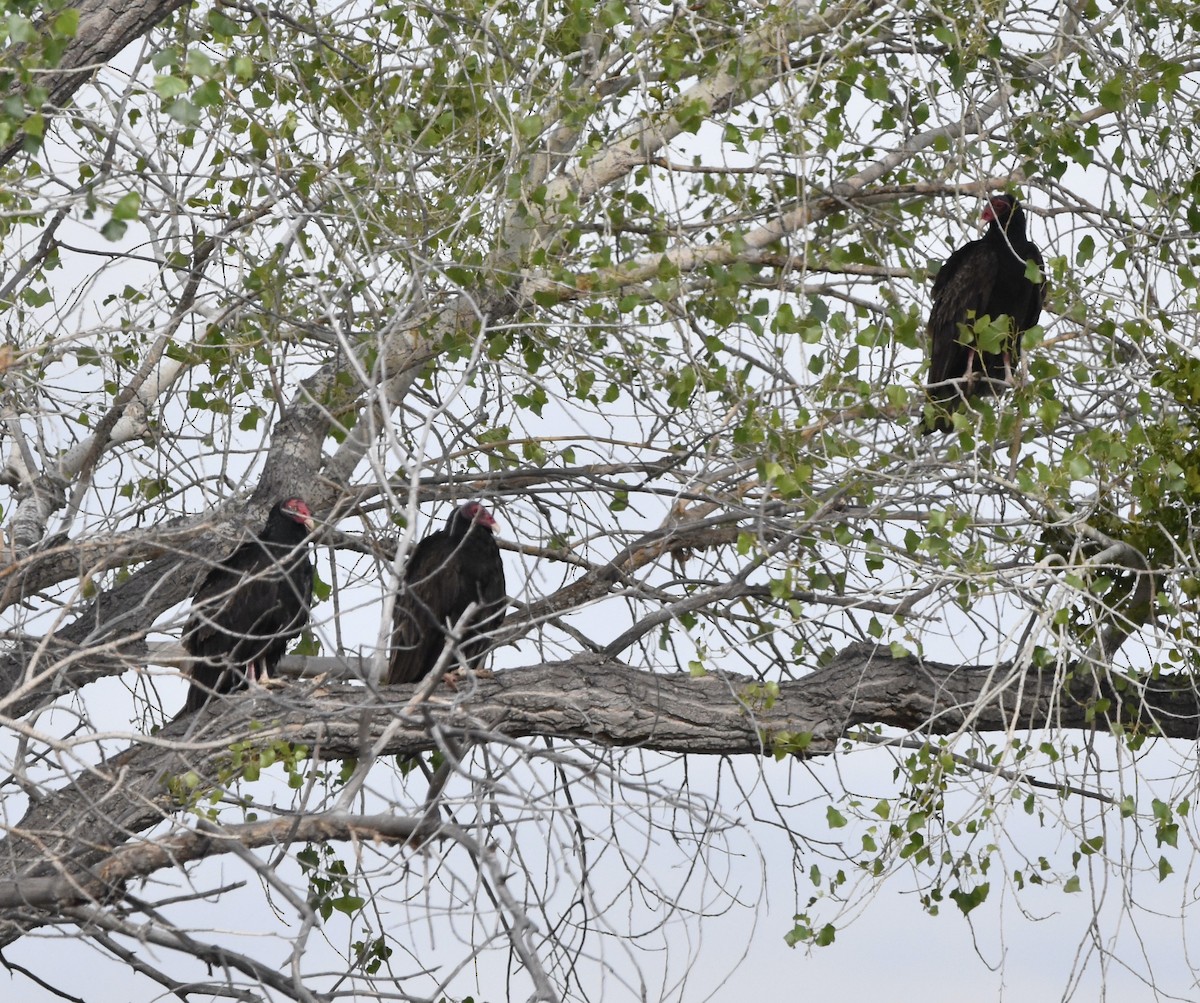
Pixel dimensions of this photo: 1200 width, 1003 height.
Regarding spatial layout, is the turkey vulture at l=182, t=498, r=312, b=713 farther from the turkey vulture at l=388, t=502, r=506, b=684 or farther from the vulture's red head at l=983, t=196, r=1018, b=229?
the vulture's red head at l=983, t=196, r=1018, b=229

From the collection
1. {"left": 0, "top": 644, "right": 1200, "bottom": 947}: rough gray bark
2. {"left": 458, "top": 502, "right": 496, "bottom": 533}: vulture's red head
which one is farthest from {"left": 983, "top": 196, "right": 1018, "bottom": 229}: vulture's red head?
{"left": 458, "top": 502, "right": 496, "bottom": 533}: vulture's red head

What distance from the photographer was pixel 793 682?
186 inches

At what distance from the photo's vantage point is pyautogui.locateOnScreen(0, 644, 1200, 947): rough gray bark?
421 cm

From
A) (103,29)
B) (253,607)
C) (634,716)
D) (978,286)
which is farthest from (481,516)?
(103,29)

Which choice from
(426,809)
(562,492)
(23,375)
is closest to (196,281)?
(23,375)

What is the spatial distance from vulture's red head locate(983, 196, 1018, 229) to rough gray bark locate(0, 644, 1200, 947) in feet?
5.54

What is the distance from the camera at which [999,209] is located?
5.47m

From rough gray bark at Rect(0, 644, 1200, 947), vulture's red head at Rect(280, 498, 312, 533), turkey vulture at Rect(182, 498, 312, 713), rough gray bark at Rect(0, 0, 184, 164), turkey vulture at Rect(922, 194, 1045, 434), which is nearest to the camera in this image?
rough gray bark at Rect(0, 0, 184, 164)

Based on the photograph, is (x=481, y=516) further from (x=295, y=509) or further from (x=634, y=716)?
(x=634, y=716)

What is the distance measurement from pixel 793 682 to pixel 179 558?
6.89 ft

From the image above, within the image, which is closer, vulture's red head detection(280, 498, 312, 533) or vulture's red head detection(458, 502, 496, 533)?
vulture's red head detection(280, 498, 312, 533)

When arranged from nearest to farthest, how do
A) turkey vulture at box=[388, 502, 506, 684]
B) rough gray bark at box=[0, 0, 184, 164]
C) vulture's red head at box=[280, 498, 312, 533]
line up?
rough gray bark at box=[0, 0, 184, 164], vulture's red head at box=[280, 498, 312, 533], turkey vulture at box=[388, 502, 506, 684]

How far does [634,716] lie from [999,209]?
7.91 feet

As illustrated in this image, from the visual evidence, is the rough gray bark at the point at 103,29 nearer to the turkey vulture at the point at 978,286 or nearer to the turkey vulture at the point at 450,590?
the turkey vulture at the point at 450,590
